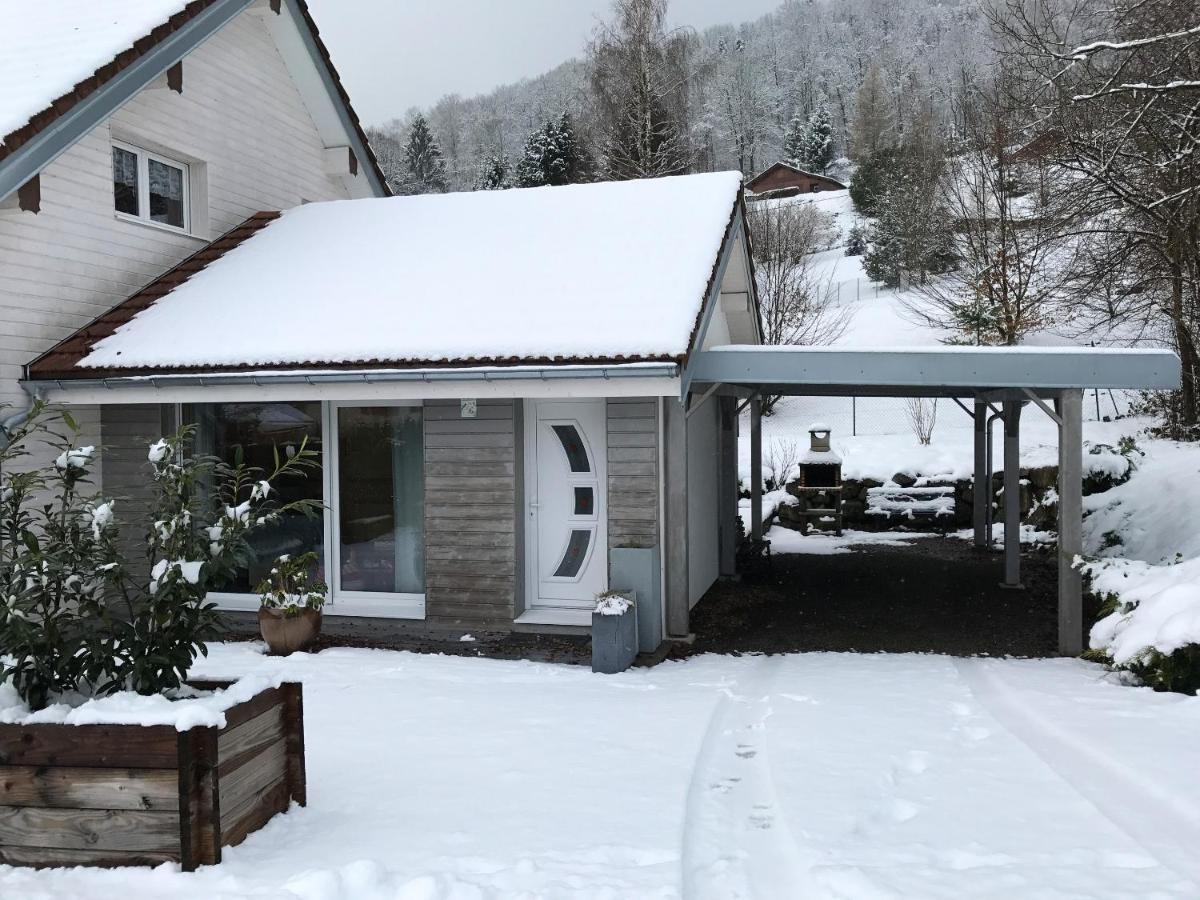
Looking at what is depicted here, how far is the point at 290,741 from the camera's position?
4121 mm

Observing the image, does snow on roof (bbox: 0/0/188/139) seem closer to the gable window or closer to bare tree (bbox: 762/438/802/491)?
the gable window

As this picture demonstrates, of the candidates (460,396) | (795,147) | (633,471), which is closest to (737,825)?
(633,471)

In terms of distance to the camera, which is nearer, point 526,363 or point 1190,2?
point 526,363

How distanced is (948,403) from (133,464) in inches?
809

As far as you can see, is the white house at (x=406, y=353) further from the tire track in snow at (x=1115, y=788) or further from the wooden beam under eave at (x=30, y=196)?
the tire track in snow at (x=1115, y=788)

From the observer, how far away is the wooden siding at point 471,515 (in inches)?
323

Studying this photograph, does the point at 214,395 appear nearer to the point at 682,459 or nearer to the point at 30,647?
the point at 682,459

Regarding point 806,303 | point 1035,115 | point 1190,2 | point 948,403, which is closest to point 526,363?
point 1190,2

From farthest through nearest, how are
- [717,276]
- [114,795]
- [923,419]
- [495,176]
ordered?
[495,176]
[923,419]
[717,276]
[114,795]

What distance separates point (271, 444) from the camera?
29.7 feet

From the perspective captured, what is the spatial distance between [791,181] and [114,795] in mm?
51603

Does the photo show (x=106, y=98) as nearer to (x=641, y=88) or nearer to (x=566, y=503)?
(x=566, y=503)

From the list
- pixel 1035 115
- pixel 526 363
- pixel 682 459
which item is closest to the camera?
pixel 526 363

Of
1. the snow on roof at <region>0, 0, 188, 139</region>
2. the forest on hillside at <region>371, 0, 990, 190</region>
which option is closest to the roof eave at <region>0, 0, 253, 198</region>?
the snow on roof at <region>0, 0, 188, 139</region>
